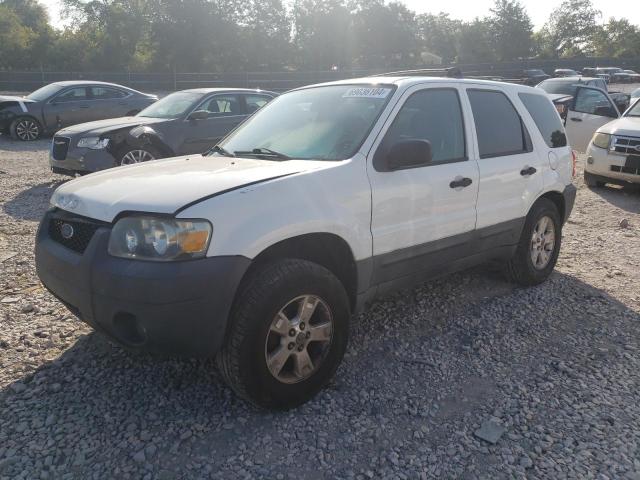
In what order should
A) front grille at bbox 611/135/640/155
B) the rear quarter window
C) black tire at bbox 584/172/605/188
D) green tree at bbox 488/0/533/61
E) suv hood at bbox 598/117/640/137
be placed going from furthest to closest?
green tree at bbox 488/0/533/61 < black tire at bbox 584/172/605/188 < suv hood at bbox 598/117/640/137 < front grille at bbox 611/135/640/155 < the rear quarter window

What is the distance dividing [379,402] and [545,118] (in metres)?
3.23

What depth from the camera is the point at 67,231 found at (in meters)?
3.04

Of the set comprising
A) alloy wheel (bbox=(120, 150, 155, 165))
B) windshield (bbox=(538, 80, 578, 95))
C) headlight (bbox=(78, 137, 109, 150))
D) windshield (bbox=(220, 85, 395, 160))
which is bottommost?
alloy wheel (bbox=(120, 150, 155, 165))

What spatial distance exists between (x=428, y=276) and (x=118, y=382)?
84.0 inches

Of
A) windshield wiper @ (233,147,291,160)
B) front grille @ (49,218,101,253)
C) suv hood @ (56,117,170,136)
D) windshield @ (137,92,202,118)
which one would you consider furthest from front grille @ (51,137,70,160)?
front grille @ (49,218,101,253)

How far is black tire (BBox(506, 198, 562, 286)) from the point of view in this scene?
4715 mm

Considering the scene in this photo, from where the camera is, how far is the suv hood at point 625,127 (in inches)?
335

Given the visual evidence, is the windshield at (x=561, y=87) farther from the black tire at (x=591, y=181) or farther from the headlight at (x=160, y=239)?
the headlight at (x=160, y=239)

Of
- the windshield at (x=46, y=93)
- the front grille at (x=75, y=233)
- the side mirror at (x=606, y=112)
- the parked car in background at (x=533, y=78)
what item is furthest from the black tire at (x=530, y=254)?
the windshield at (x=46, y=93)

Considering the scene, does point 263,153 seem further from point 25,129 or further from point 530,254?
point 25,129

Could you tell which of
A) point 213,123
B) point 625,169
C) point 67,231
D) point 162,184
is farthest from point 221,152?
point 625,169

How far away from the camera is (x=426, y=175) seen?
11.9 feet

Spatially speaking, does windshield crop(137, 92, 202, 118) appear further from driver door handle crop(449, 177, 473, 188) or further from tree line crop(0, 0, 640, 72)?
tree line crop(0, 0, 640, 72)

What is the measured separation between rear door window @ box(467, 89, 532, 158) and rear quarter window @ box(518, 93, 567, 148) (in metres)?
0.28
